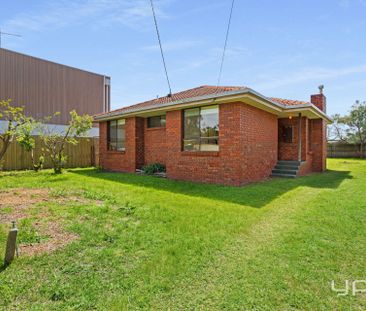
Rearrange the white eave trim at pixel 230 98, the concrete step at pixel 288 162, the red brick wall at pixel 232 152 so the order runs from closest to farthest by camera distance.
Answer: the white eave trim at pixel 230 98 → the red brick wall at pixel 232 152 → the concrete step at pixel 288 162

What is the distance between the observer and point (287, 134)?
1247 cm

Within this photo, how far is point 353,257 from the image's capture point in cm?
335

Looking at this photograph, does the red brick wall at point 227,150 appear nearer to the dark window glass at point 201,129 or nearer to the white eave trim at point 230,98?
the dark window glass at point 201,129

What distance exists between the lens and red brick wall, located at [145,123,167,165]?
12133 mm

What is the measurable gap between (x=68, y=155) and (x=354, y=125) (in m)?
28.7

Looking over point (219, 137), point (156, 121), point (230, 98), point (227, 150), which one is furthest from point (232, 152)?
point (156, 121)

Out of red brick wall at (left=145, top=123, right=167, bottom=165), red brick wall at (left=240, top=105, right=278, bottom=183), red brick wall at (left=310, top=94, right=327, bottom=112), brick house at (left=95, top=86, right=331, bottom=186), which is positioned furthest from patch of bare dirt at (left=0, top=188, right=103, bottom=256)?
red brick wall at (left=310, top=94, right=327, bottom=112)

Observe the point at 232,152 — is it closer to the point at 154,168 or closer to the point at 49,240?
the point at 154,168

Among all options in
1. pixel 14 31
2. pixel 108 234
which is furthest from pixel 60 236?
pixel 14 31

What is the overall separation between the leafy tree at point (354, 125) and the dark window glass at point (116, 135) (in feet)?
79.7

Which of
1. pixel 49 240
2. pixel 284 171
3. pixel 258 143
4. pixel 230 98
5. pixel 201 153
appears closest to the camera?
pixel 49 240

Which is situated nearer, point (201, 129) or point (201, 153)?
point (201, 153)

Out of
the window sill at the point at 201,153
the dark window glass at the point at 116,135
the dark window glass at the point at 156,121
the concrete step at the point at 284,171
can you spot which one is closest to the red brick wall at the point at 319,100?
the concrete step at the point at 284,171

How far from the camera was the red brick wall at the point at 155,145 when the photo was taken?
39.8 feet
